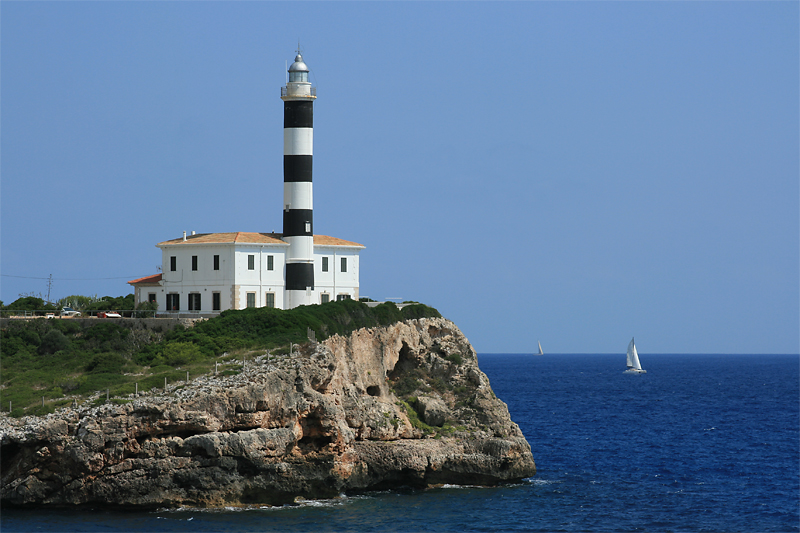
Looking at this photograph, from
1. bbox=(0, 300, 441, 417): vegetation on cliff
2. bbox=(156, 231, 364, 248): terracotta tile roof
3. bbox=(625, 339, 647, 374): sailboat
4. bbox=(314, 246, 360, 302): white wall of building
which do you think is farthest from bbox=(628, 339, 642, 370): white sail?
bbox=(0, 300, 441, 417): vegetation on cliff

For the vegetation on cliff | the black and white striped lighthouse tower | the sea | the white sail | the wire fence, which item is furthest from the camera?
the white sail

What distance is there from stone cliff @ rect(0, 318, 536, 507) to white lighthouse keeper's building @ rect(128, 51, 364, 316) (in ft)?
31.3

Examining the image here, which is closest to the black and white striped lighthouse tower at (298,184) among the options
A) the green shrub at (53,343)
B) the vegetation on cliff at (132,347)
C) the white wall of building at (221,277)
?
the white wall of building at (221,277)

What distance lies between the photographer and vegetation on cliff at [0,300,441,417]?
39.1 meters

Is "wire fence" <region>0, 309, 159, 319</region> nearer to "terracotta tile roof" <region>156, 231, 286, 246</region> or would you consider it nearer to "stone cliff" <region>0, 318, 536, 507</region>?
"terracotta tile roof" <region>156, 231, 286, 246</region>

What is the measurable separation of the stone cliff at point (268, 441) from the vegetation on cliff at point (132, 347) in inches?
59.1

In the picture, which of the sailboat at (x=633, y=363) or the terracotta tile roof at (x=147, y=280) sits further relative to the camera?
the sailboat at (x=633, y=363)

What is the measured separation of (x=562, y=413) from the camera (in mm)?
80875

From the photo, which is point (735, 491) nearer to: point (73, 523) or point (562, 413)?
point (73, 523)

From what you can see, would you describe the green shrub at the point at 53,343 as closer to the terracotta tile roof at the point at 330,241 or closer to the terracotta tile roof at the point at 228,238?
the terracotta tile roof at the point at 228,238

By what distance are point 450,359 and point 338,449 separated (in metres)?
14.8

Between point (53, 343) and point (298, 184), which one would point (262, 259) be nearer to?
point (298, 184)

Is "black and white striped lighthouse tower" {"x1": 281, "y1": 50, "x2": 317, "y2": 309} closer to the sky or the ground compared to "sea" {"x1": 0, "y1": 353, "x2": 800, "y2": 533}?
closer to the sky

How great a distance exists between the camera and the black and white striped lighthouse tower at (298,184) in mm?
55188
